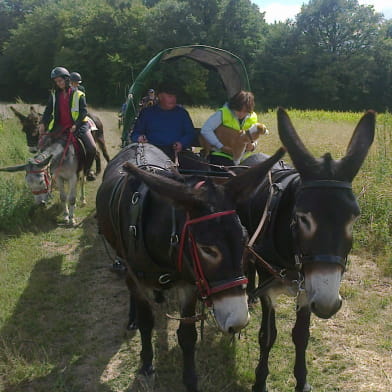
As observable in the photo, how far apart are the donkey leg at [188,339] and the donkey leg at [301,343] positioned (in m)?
0.85

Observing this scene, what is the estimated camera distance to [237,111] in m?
4.65

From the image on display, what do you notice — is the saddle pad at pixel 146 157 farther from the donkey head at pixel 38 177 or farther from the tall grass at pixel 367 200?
the donkey head at pixel 38 177

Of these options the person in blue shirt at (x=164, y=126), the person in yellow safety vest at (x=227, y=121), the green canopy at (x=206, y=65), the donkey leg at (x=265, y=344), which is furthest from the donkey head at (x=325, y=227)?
the green canopy at (x=206, y=65)

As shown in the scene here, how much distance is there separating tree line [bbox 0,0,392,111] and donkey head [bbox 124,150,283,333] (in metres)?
29.7

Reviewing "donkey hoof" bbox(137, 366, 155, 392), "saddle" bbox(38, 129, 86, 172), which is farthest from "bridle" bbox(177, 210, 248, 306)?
"saddle" bbox(38, 129, 86, 172)

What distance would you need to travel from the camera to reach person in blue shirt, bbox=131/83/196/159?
497cm

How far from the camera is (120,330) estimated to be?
402cm

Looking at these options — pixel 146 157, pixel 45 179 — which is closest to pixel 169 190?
pixel 146 157

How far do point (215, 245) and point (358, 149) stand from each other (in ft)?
3.83

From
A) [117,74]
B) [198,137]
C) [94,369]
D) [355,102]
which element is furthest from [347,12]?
[94,369]

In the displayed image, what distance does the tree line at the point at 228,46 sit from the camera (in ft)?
115

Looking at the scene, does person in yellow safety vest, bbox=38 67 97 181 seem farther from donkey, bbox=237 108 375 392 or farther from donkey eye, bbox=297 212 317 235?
donkey eye, bbox=297 212 317 235

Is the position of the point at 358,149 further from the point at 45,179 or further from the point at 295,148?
the point at 45,179

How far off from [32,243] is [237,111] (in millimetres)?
3953
